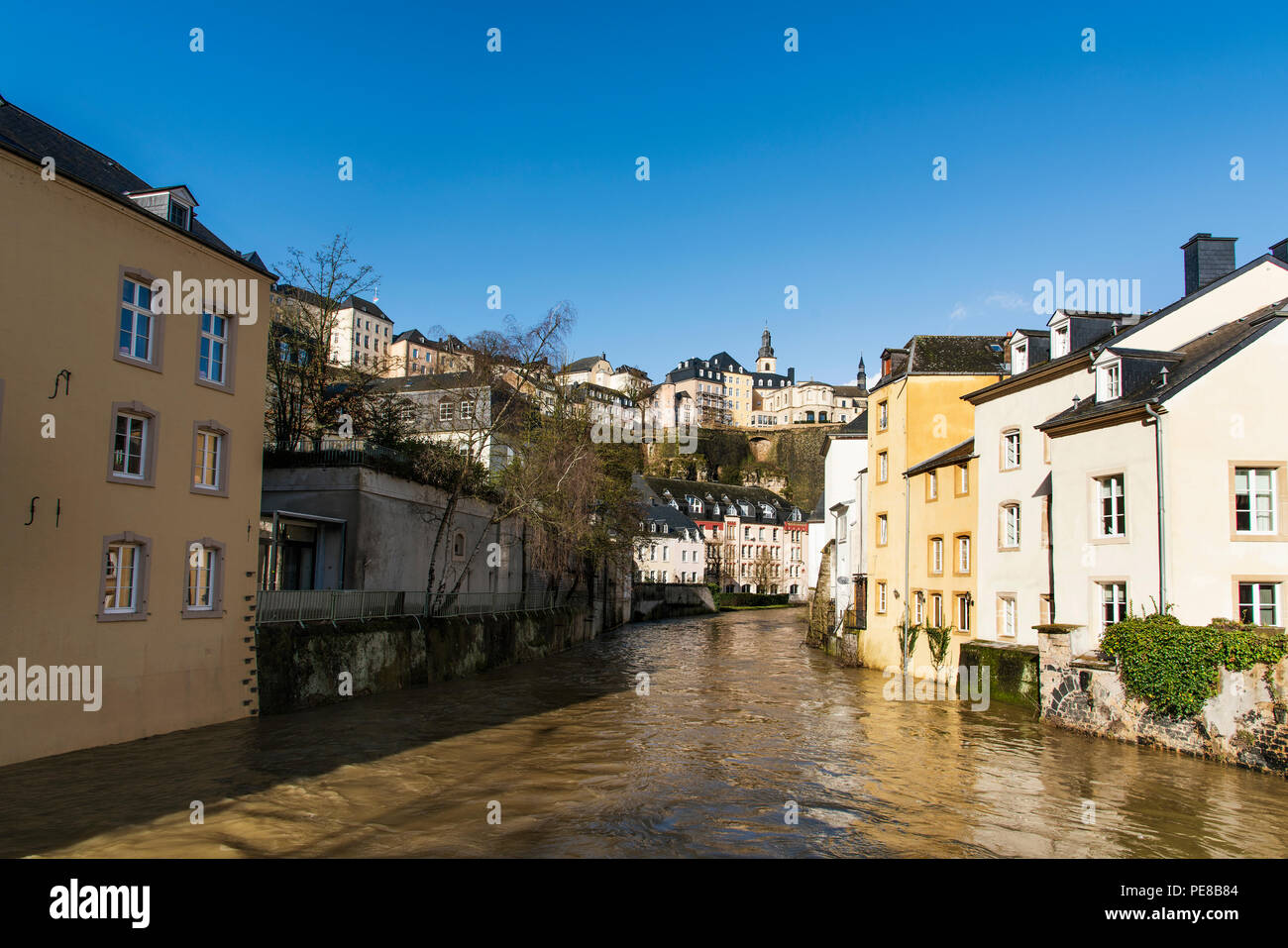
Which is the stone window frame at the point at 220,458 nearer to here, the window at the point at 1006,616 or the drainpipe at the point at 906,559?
the window at the point at 1006,616

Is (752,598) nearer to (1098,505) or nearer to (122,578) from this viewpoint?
(1098,505)

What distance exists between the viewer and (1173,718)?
16953mm

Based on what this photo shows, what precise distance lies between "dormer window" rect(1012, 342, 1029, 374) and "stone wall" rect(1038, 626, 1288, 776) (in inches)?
344

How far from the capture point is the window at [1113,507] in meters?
19.0

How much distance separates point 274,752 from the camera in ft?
51.0

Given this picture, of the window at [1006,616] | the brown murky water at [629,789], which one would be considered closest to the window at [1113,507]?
the brown murky water at [629,789]

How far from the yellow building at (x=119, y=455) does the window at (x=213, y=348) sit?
0.14ft

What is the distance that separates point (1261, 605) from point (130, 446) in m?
21.9

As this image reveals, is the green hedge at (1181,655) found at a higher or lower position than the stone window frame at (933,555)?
lower

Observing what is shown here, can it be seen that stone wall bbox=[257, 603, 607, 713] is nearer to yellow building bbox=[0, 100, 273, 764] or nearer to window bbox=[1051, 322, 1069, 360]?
yellow building bbox=[0, 100, 273, 764]

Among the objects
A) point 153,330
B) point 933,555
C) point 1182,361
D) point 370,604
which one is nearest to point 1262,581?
point 1182,361

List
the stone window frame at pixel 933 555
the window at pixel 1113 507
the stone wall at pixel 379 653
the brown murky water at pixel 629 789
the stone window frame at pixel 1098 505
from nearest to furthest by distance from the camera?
the brown murky water at pixel 629 789, the stone window frame at pixel 1098 505, the window at pixel 1113 507, the stone wall at pixel 379 653, the stone window frame at pixel 933 555

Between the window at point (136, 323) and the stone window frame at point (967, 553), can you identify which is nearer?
the window at point (136, 323)
